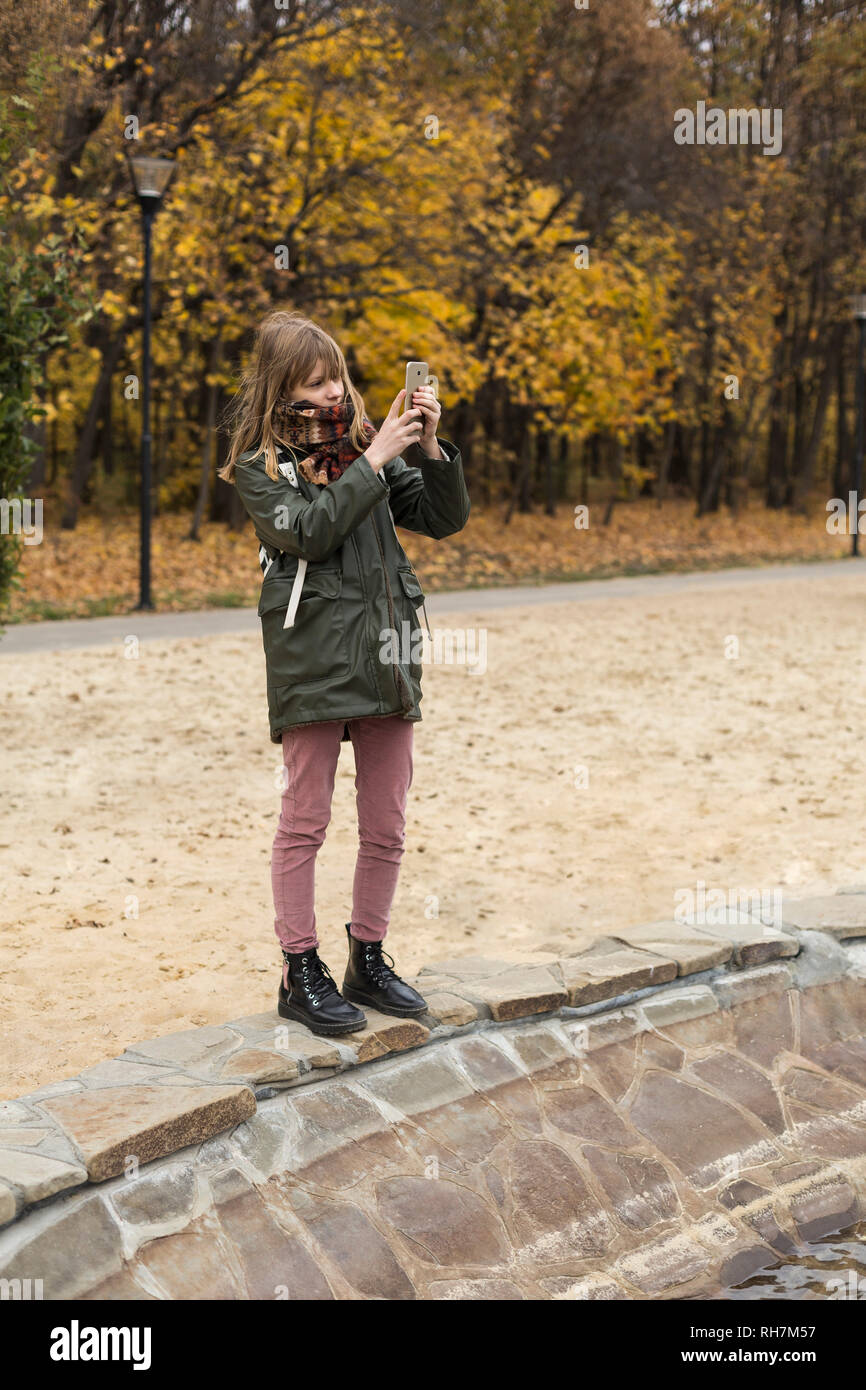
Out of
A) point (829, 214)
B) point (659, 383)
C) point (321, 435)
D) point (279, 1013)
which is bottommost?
point (279, 1013)

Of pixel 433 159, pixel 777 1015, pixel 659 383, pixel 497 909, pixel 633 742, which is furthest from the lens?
pixel 659 383

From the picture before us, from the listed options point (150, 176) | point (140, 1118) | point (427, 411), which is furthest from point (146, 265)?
point (140, 1118)

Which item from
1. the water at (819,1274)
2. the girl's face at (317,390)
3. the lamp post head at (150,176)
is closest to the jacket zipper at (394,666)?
the girl's face at (317,390)

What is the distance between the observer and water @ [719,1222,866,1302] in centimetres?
384

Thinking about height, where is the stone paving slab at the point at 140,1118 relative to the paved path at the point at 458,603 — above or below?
below

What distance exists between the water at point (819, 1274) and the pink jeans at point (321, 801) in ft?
5.16

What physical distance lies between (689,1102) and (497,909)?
64.0 inches

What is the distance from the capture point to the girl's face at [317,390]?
3838mm

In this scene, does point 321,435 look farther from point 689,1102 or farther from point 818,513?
point 818,513

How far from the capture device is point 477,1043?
4273 millimetres

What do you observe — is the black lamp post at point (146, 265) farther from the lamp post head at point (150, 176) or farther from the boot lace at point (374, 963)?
the boot lace at point (374, 963)

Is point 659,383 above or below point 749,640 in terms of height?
above
